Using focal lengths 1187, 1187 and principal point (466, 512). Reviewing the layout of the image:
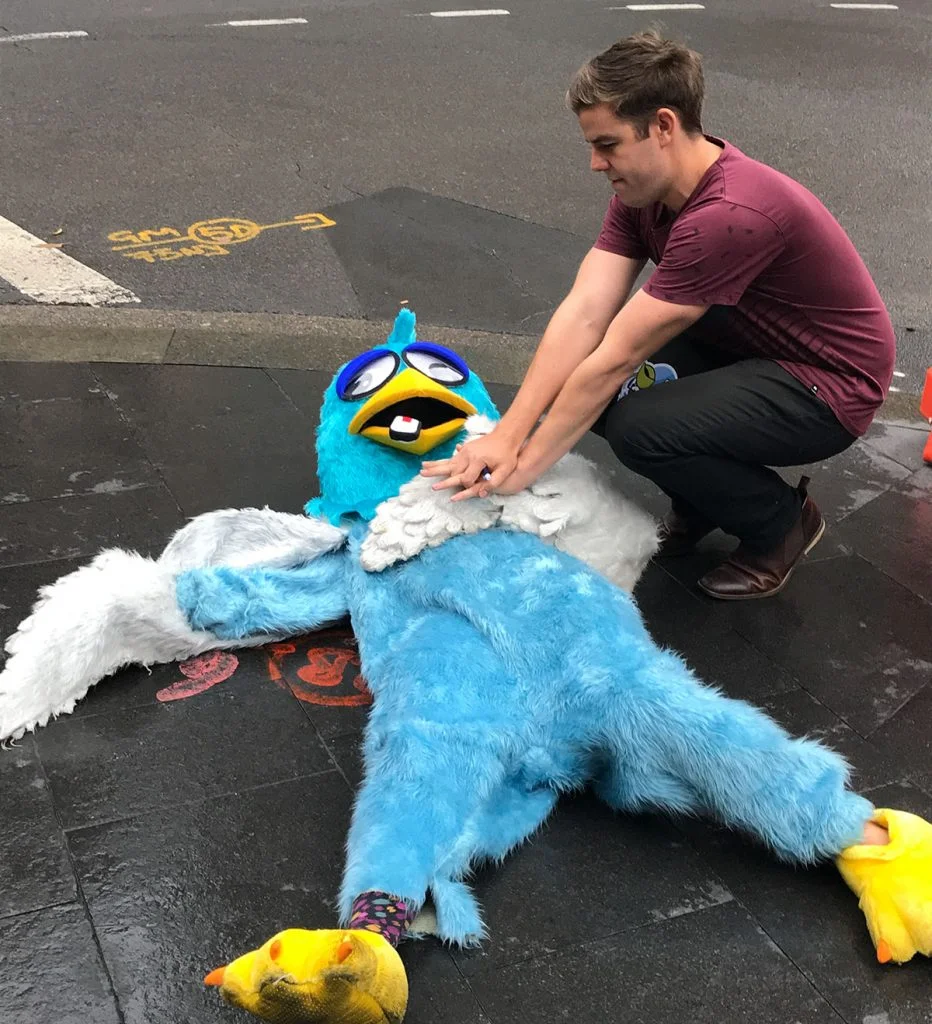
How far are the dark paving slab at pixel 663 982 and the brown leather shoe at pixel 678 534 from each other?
1.46m

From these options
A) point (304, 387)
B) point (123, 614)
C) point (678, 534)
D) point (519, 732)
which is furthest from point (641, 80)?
point (304, 387)

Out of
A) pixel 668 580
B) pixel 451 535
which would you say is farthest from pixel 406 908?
pixel 668 580

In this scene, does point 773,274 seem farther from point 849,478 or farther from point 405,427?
point 849,478

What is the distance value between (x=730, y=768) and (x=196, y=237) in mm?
4413

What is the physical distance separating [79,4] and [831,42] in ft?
22.4

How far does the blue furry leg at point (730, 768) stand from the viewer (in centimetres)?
226

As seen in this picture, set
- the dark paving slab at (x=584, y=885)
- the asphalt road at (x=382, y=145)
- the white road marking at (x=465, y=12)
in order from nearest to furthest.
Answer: the dark paving slab at (x=584, y=885) → the asphalt road at (x=382, y=145) → the white road marking at (x=465, y=12)

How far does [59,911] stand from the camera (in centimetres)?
220

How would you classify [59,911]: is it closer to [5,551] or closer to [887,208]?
[5,551]

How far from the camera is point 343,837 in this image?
2424 millimetres

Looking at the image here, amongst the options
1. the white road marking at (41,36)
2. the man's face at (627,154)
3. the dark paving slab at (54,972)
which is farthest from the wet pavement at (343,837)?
the white road marking at (41,36)

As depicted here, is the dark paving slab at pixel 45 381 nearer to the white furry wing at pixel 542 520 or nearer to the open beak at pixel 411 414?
the open beak at pixel 411 414

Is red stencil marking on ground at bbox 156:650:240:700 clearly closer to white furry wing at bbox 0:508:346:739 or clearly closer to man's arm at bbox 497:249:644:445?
white furry wing at bbox 0:508:346:739

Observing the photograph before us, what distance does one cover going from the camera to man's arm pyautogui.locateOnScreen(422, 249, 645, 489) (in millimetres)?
2869
